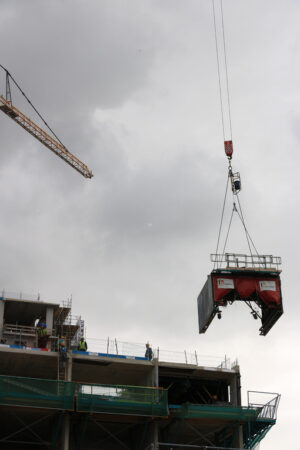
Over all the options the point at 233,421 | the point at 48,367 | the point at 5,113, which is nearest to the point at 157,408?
the point at 233,421

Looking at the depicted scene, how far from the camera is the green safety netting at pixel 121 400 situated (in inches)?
2035

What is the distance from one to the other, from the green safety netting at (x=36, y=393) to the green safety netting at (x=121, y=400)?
929 millimetres

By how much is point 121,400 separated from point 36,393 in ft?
20.0

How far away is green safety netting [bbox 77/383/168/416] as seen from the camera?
170 ft

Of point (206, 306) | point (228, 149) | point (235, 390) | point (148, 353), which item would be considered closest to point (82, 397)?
point (148, 353)

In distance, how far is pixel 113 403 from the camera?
5219 centimetres

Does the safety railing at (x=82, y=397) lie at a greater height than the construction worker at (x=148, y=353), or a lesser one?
lesser

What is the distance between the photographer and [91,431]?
57.8 meters

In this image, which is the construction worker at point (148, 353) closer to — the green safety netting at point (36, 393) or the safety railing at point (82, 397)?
the safety railing at point (82, 397)

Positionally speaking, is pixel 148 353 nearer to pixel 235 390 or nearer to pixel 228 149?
pixel 235 390

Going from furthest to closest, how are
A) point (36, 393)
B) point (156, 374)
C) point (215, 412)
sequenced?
point (156, 374)
point (215, 412)
point (36, 393)

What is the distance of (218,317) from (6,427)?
18333 mm

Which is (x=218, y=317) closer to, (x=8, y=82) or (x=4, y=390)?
(x=4, y=390)

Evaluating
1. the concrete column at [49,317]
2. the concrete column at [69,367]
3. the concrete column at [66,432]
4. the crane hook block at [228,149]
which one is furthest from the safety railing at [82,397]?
the crane hook block at [228,149]
